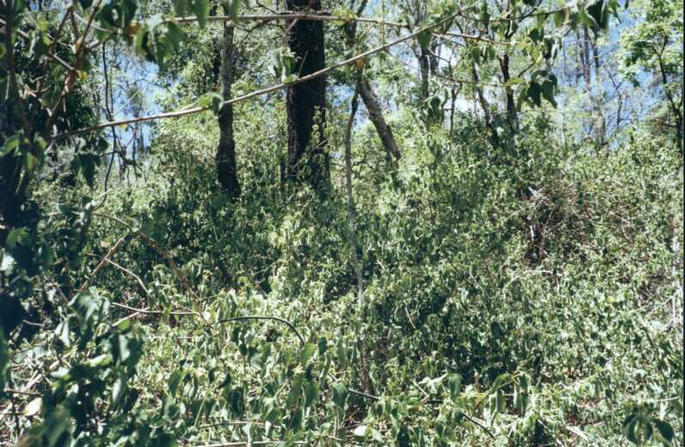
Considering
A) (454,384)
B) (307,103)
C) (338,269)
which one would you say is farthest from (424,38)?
(307,103)

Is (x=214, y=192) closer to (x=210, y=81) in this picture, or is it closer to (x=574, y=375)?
(x=574, y=375)

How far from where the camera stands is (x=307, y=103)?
6758mm

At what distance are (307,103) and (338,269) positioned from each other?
2.84m

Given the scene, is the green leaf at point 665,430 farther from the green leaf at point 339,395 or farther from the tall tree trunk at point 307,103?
the tall tree trunk at point 307,103

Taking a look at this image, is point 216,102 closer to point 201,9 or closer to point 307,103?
point 201,9

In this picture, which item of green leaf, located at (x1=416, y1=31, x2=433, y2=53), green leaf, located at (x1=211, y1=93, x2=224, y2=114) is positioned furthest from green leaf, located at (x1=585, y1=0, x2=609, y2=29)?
green leaf, located at (x1=211, y1=93, x2=224, y2=114)

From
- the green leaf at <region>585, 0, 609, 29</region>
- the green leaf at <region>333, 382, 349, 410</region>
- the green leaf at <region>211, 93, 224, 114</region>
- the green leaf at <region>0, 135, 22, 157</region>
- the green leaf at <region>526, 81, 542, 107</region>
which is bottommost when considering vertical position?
the green leaf at <region>333, 382, 349, 410</region>

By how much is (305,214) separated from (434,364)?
6.04 ft

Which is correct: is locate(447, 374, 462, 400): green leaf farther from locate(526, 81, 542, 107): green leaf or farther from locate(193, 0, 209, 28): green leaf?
locate(193, 0, 209, 28): green leaf

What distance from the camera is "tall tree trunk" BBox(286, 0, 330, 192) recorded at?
598 centimetres

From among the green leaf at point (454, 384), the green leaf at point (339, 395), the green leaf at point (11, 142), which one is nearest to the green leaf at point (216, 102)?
the green leaf at point (11, 142)

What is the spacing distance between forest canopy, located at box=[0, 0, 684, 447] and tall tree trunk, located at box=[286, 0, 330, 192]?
0.09ft

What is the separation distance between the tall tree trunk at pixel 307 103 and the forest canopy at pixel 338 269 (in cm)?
3

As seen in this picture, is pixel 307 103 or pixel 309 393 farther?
pixel 307 103
